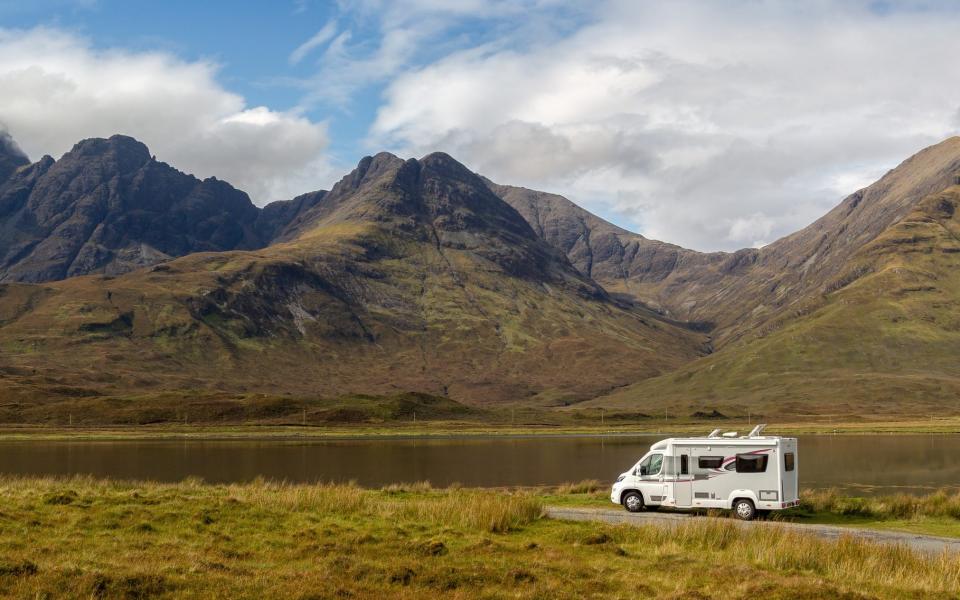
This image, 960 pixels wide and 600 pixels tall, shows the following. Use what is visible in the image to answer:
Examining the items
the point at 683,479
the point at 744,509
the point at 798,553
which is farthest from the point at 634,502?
the point at 798,553

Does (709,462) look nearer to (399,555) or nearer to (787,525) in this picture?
(787,525)

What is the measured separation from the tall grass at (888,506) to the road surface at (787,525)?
16.7ft

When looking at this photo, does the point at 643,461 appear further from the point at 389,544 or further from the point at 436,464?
the point at 436,464

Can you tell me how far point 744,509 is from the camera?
33750mm

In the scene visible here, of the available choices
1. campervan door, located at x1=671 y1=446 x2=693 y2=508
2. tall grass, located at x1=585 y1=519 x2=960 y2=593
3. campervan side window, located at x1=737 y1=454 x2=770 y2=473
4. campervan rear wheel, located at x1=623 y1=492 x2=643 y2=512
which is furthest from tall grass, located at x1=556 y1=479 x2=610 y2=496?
tall grass, located at x1=585 y1=519 x2=960 y2=593

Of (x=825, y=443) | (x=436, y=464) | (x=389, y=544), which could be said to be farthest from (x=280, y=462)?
(x=825, y=443)

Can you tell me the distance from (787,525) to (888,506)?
28.0ft

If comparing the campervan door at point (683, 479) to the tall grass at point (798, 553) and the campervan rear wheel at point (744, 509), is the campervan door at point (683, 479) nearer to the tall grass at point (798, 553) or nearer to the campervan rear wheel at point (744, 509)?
the campervan rear wheel at point (744, 509)

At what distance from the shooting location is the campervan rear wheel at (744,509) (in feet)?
110

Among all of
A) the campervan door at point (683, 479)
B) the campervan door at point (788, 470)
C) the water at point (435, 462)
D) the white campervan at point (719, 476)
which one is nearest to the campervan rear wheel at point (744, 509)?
the white campervan at point (719, 476)

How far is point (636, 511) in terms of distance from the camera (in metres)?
35.6

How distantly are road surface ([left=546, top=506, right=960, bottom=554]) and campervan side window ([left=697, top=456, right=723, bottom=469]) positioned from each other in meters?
2.16

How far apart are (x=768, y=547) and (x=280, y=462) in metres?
59.7

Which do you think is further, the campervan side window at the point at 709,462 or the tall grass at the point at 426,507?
the campervan side window at the point at 709,462
